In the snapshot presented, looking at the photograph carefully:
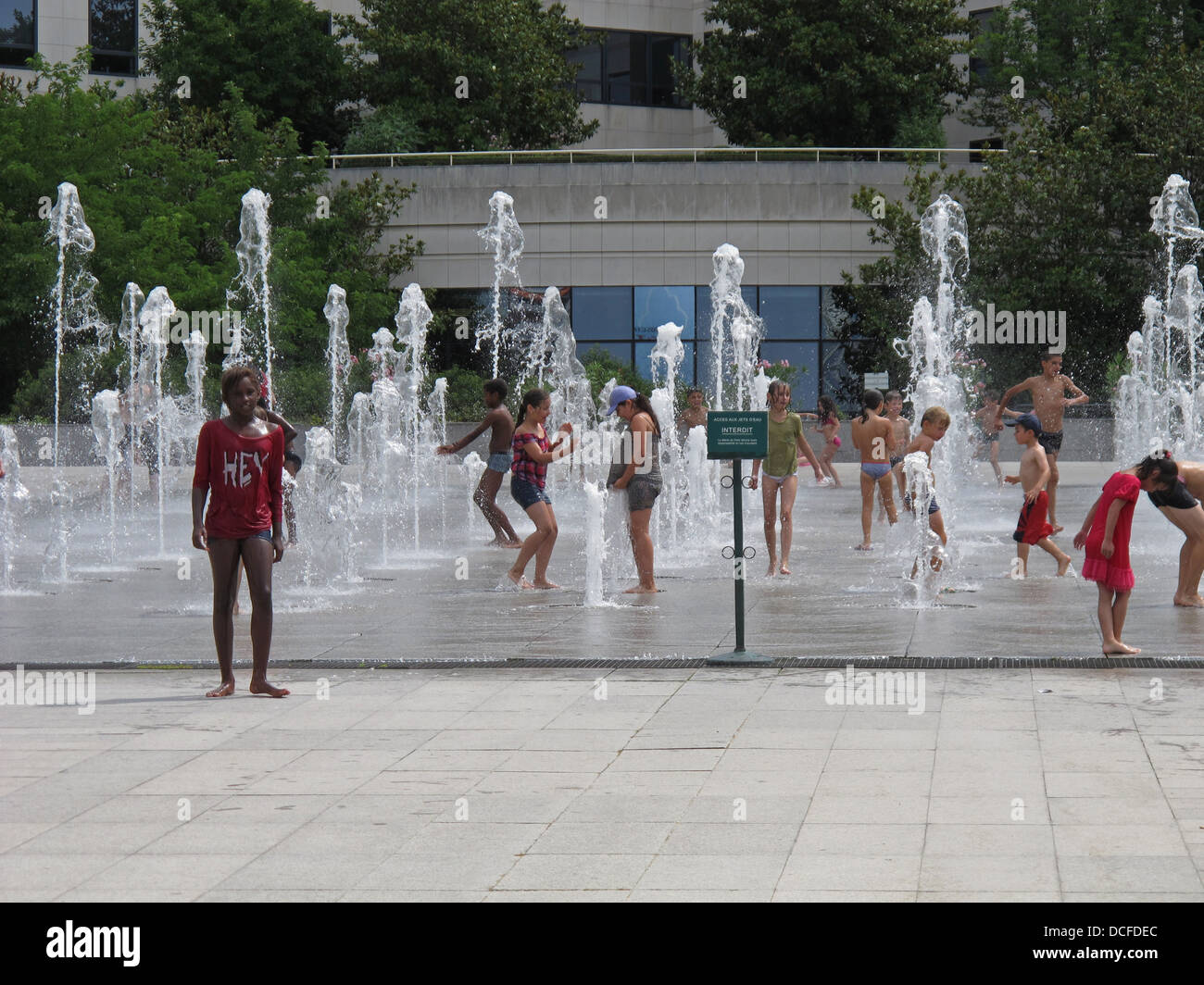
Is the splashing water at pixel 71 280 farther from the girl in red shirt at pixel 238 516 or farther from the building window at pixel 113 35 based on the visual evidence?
the girl in red shirt at pixel 238 516

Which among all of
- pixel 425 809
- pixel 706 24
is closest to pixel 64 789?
pixel 425 809

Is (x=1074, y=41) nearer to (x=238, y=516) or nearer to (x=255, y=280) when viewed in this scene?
(x=255, y=280)

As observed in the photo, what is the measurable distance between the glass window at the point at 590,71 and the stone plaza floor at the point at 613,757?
4094cm

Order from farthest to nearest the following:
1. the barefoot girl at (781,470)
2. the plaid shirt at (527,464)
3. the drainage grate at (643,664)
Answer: the barefoot girl at (781,470) → the plaid shirt at (527,464) → the drainage grate at (643,664)

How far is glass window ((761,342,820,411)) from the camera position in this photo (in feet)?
138

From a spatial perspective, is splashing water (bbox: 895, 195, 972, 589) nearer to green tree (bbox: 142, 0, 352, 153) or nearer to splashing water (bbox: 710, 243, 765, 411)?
splashing water (bbox: 710, 243, 765, 411)

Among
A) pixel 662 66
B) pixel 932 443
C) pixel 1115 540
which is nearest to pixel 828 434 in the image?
pixel 932 443

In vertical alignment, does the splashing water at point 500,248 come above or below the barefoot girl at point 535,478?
above

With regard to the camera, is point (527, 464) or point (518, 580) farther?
point (527, 464)

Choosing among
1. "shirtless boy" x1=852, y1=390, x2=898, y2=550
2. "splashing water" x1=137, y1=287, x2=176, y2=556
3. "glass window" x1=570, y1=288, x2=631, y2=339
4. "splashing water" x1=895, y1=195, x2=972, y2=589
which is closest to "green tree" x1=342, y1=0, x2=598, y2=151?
"glass window" x1=570, y1=288, x2=631, y2=339

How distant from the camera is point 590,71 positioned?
5153cm
